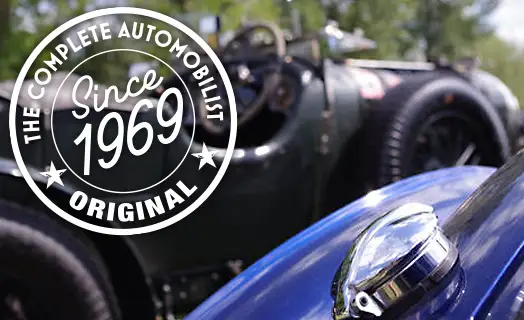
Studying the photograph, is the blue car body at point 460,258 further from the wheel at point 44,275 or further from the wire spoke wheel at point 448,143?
the wire spoke wheel at point 448,143

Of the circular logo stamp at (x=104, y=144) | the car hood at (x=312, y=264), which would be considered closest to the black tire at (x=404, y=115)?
the circular logo stamp at (x=104, y=144)

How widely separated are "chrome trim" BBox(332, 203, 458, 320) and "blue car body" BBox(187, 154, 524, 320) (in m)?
0.05

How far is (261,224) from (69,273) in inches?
36.6

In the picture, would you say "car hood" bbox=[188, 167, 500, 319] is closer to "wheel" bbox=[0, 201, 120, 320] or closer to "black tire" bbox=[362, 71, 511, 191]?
"wheel" bbox=[0, 201, 120, 320]

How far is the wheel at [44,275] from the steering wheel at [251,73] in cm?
104

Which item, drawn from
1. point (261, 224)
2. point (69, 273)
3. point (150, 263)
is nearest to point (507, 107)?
point (261, 224)

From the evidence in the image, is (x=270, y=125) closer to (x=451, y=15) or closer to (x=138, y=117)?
(x=138, y=117)

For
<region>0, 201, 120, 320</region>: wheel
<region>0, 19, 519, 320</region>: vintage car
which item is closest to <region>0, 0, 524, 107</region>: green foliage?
<region>0, 19, 519, 320</region>: vintage car

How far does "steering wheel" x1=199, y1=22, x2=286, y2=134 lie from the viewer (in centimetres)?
317

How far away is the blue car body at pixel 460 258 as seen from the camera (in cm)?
114

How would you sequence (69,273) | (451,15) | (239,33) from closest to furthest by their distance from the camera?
1. (69,273)
2. (239,33)
3. (451,15)

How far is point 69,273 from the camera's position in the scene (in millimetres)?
2201

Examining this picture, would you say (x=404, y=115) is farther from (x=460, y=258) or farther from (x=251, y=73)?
(x=460, y=258)

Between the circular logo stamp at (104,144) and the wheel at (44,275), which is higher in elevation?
the circular logo stamp at (104,144)
